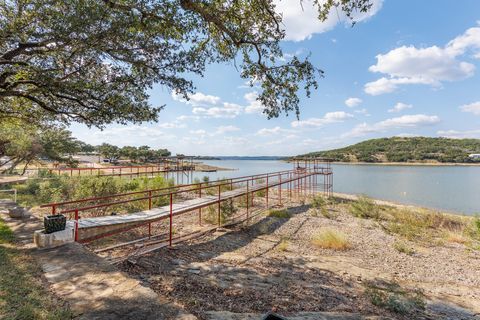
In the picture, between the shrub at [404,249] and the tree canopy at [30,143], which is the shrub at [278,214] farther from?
the tree canopy at [30,143]

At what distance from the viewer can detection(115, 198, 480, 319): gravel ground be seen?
4441 millimetres

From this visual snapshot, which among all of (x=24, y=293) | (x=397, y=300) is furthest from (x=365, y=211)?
(x=24, y=293)

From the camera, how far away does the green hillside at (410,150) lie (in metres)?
97.6

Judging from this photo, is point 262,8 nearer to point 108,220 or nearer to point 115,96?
point 115,96

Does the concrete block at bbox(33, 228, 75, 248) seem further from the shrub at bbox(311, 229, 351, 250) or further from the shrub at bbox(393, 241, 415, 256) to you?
the shrub at bbox(393, 241, 415, 256)

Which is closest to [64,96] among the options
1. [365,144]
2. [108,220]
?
[108,220]

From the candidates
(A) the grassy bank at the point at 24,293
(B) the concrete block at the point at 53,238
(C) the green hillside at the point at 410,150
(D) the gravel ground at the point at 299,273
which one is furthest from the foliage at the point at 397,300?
(C) the green hillside at the point at 410,150

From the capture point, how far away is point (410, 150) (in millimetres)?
107875

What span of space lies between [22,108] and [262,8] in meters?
7.92

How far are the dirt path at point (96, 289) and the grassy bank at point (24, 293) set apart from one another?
4.7 inches

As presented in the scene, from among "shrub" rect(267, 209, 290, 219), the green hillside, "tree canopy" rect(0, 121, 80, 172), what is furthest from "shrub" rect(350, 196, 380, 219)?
the green hillside

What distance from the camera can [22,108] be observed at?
8.90 metres

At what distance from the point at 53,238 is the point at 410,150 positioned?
123m

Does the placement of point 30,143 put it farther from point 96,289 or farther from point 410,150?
point 410,150
